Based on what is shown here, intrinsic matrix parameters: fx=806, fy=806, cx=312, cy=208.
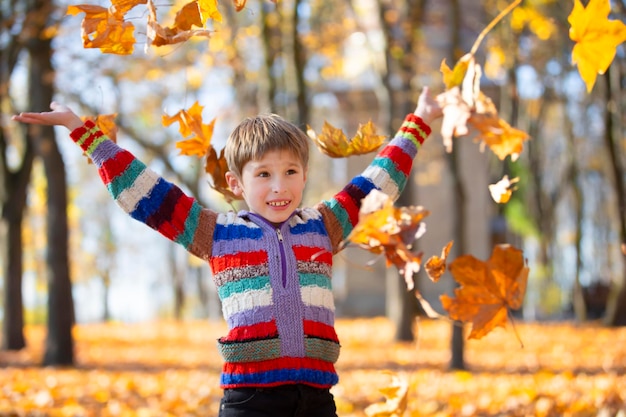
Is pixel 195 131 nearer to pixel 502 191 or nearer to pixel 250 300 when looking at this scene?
pixel 250 300

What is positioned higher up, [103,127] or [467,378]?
A: [103,127]

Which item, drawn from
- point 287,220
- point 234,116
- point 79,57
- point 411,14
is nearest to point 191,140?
point 287,220

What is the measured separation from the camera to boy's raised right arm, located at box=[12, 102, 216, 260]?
2.75m

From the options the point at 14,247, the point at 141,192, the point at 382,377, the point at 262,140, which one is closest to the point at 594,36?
the point at 262,140

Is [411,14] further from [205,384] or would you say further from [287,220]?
[287,220]

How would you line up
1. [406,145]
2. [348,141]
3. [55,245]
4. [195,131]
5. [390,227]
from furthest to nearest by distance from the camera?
[55,245] < [195,131] < [348,141] < [406,145] < [390,227]

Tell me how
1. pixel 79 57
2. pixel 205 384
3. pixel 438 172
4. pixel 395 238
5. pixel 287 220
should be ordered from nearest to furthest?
pixel 395 238, pixel 287 220, pixel 205 384, pixel 79 57, pixel 438 172

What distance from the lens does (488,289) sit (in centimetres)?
300

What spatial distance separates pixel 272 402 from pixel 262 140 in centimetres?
86

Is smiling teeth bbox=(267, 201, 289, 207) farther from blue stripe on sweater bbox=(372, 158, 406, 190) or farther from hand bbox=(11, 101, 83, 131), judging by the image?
hand bbox=(11, 101, 83, 131)

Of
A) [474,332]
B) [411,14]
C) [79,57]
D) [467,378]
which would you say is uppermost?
[411,14]

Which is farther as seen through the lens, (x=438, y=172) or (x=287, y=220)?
(x=438, y=172)

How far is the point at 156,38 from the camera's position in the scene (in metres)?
2.61

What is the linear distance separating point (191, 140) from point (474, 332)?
1350 millimetres
